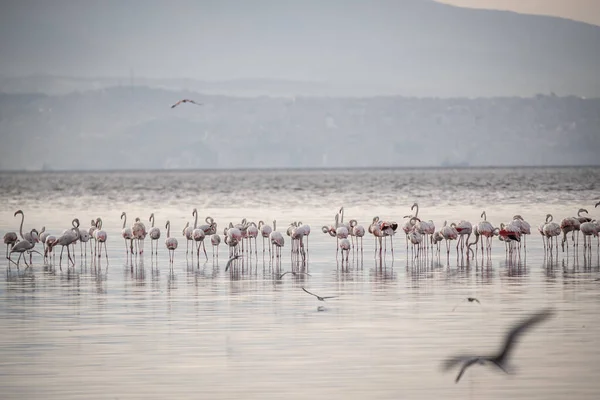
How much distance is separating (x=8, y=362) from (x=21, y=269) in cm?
941

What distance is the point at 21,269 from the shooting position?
67.7 ft

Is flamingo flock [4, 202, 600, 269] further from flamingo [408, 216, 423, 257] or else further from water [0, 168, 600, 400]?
water [0, 168, 600, 400]

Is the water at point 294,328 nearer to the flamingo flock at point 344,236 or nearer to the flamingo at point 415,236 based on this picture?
the flamingo at point 415,236

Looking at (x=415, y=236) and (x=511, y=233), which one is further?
→ (x=415, y=236)

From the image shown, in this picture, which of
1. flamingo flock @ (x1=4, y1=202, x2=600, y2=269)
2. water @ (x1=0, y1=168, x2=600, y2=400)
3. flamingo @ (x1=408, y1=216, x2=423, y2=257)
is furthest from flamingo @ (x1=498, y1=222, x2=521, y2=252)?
flamingo @ (x1=408, y1=216, x2=423, y2=257)

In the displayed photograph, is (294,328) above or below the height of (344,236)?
below

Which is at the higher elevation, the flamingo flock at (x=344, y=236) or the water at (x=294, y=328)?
the flamingo flock at (x=344, y=236)

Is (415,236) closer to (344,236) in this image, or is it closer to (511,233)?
(344,236)

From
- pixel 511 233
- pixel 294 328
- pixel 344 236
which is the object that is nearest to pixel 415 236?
pixel 344 236

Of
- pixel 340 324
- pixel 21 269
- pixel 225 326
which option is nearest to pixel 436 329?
pixel 340 324

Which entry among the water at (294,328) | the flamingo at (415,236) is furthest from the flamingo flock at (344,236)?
the water at (294,328)

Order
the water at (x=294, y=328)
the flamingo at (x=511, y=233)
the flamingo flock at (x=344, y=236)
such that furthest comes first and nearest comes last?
the flamingo flock at (x=344, y=236) < the flamingo at (x=511, y=233) < the water at (x=294, y=328)

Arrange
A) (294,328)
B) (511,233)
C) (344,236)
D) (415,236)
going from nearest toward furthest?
(294,328)
(511,233)
(415,236)
(344,236)

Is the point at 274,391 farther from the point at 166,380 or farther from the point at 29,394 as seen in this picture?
the point at 29,394
